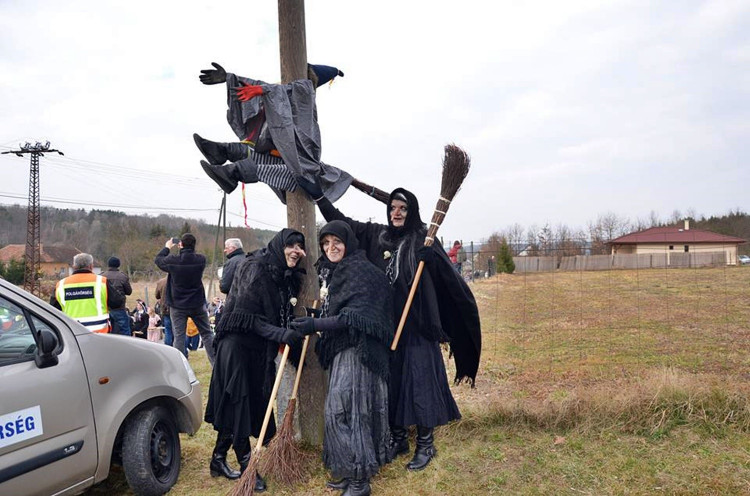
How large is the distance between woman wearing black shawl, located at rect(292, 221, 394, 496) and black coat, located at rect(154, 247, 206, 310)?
393 centimetres

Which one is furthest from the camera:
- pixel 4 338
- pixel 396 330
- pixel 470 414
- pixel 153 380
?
pixel 470 414

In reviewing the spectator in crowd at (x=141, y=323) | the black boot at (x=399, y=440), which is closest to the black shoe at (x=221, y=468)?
the black boot at (x=399, y=440)

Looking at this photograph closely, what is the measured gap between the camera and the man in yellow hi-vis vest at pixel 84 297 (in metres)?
5.80

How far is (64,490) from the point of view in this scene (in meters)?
3.08

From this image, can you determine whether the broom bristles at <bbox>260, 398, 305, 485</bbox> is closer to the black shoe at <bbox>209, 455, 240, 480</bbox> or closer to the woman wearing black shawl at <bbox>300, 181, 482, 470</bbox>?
the black shoe at <bbox>209, 455, 240, 480</bbox>

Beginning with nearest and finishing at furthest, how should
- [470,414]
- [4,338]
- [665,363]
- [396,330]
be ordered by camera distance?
1. [4,338]
2. [396,330]
3. [470,414]
4. [665,363]

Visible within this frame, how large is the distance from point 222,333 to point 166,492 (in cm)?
125

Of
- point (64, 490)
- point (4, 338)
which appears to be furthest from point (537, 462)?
point (4, 338)

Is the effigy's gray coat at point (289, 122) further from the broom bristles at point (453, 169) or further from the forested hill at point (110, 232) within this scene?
the forested hill at point (110, 232)

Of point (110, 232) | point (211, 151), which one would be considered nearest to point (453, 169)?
point (211, 151)

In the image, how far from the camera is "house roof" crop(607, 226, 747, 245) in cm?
5372

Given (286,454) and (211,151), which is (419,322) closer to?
(286,454)

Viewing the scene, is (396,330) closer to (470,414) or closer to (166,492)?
(470,414)

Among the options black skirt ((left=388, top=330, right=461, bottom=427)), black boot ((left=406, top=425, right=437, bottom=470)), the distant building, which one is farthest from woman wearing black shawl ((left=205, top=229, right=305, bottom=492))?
the distant building
